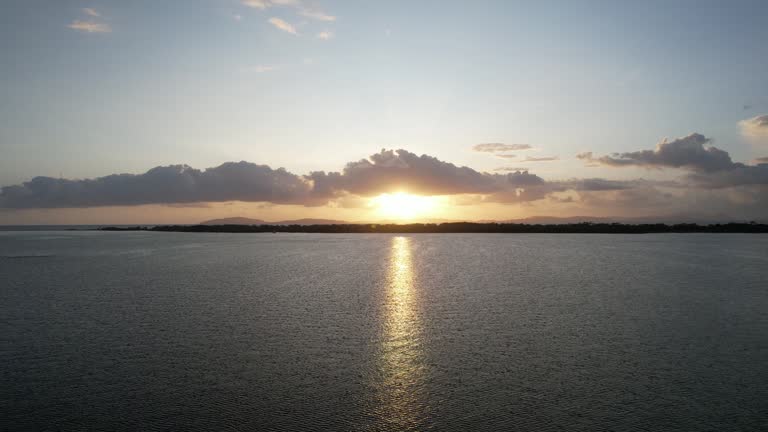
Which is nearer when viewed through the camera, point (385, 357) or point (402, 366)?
point (402, 366)

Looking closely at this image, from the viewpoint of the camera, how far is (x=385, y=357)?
13.8 metres

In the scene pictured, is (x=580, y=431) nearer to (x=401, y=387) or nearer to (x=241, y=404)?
(x=401, y=387)

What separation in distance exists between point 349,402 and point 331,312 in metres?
10.5

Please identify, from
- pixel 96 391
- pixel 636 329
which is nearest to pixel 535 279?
pixel 636 329

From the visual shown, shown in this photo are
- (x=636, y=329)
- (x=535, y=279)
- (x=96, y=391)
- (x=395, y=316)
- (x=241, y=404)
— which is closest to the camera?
(x=241, y=404)

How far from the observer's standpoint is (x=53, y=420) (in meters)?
9.38

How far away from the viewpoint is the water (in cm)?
966

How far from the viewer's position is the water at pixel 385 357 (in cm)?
966

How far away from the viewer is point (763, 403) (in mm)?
10344

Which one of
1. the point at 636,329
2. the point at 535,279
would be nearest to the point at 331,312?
the point at 636,329

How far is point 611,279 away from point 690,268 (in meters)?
13.0

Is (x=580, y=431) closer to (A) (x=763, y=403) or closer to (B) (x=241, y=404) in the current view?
(A) (x=763, y=403)

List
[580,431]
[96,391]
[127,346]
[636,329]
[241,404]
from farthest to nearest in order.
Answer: [636,329] < [127,346] < [96,391] < [241,404] < [580,431]

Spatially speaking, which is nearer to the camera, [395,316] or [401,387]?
[401,387]
